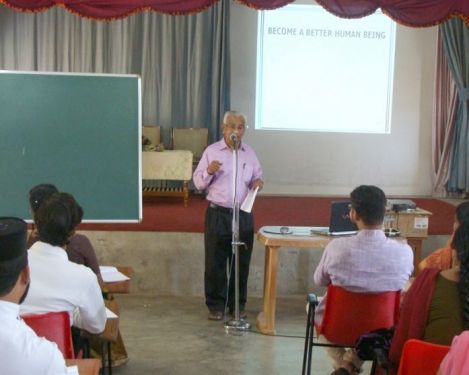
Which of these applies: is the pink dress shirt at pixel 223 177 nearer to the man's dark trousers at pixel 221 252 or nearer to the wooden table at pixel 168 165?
the man's dark trousers at pixel 221 252

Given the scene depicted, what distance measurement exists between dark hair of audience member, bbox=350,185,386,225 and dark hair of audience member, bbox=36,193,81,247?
129 centimetres

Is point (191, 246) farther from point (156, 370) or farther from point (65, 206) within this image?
point (65, 206)

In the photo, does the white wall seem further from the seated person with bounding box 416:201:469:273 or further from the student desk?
the seated person with bounding box 416:201:469:273

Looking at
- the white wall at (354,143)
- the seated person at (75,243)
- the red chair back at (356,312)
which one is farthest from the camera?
the white wall at (354,143)

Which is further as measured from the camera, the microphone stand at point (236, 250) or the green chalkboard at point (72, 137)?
the microphone stand at point (236, 250)

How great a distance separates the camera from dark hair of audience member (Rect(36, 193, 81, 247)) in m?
2.55

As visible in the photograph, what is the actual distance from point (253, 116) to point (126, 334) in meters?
4.54

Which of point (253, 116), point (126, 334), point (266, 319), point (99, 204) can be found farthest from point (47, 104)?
point (253, 116)

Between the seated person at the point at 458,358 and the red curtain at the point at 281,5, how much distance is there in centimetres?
384

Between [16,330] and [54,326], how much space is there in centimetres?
69

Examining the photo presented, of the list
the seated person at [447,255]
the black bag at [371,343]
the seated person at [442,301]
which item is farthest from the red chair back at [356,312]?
the seated person at [442,301]

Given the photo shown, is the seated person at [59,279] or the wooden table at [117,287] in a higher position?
the seated person at [59,279]

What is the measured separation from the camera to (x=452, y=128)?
8.37 metres

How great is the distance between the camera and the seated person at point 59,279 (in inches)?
95.3
